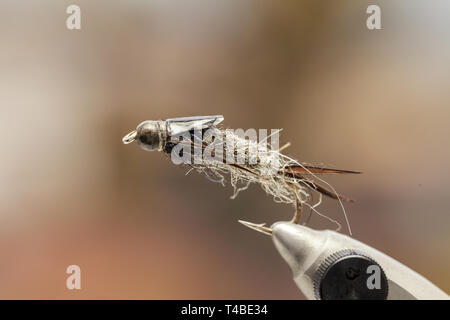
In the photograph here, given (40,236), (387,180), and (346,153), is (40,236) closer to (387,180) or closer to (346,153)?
(346,153)

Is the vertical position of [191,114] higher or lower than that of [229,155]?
higher

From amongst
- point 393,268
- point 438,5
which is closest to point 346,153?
point 393,268

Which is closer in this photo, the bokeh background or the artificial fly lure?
the artificial fly lure

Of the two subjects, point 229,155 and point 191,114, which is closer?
point 229,155
